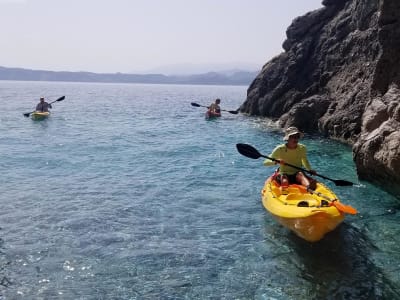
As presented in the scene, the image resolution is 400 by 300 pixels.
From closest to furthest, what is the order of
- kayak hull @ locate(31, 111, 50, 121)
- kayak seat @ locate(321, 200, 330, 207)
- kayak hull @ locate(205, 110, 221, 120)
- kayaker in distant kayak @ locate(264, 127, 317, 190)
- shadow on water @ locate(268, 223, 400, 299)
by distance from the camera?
shadow on water @ locate(268, 223, 400, 299) < kayak seat @ locate(321, 200, 330, 207) < kayaker in distant kayak @ locate(264, 127, 317, 190) < kayak hull @ locate(31, 111, 50, 121) < kayak hull @ locate(205, 110, 221, 120)

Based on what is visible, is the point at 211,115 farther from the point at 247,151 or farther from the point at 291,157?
the point at 291,157

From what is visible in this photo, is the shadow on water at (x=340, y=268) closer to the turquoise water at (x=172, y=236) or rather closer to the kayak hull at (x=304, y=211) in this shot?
the turquoise water at (x=172, y=236)

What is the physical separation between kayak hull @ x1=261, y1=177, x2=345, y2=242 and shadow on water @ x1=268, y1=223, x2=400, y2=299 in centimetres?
35

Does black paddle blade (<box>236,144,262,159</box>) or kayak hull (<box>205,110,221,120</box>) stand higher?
black paddle blade (<box>236,144,262,159</box>)

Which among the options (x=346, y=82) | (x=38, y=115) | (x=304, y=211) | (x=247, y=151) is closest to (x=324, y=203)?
(x=304, y=211)

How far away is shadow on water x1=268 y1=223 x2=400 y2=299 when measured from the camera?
7.59 meters

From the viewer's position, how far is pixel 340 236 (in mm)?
10094

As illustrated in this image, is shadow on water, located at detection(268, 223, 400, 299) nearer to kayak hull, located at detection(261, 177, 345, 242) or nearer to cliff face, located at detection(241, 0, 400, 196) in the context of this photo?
kayak hull, located at detection(261, 177, 345, 242)

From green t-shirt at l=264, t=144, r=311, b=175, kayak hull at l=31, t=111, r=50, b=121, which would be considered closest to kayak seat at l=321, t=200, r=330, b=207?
green t-shirt at l=264, t=144, r=311, b=175

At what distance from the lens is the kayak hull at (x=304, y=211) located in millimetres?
8836

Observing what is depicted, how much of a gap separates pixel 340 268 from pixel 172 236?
3.79m

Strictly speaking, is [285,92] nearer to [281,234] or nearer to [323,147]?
[323,147]

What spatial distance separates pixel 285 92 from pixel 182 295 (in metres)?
28.7

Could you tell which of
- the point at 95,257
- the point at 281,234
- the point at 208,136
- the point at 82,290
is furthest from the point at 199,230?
the point at 208,136
